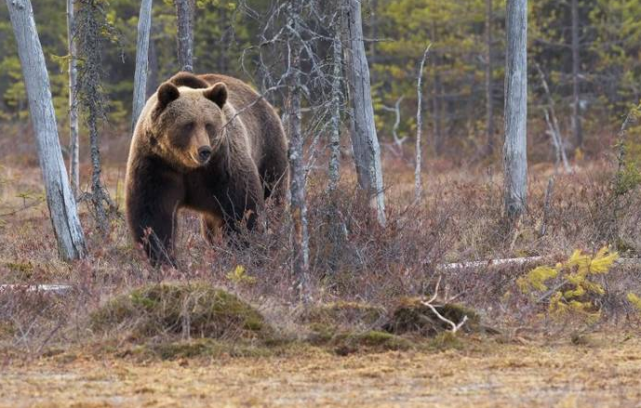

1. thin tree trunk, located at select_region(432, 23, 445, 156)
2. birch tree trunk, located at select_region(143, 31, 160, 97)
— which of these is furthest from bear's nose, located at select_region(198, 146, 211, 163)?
thin tree trunk, located at select_region(432, 23, 445, 156)

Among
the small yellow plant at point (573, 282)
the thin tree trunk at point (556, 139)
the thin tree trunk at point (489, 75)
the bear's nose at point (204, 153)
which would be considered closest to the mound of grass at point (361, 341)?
the small yellow plant at point (573, 282)

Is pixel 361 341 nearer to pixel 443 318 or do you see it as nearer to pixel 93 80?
pixel 443 318

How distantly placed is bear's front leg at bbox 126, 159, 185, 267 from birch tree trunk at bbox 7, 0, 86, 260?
1475 millimetres

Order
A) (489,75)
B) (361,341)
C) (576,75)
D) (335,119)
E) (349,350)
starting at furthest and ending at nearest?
1. (489,75)
2. (576,75)
3. (335,119)
4. (361,341)
5. (349,350)

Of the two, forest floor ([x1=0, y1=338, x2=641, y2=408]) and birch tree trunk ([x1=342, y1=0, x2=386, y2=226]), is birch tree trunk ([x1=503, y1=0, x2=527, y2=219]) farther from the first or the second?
forest floor ([x1=0, y1=338, x2=641, y2=408])

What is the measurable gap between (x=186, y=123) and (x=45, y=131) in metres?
2.42

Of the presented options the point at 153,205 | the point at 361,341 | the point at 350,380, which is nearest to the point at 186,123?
the point at 153,205

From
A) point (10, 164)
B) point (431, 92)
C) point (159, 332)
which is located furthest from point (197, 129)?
point (431, 92)

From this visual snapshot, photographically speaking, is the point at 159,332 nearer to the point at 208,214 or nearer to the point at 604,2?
the point at 208,214

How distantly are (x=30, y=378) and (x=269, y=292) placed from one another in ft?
7.44

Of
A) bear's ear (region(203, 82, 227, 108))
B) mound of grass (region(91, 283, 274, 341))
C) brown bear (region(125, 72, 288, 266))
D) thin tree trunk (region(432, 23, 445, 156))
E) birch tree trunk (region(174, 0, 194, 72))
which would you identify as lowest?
thin tree trunk (region(432, 23, 445, 156))

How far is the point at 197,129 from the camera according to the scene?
9.25 m

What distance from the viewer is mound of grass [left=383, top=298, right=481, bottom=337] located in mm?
7438

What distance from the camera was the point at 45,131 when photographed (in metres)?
11.0
